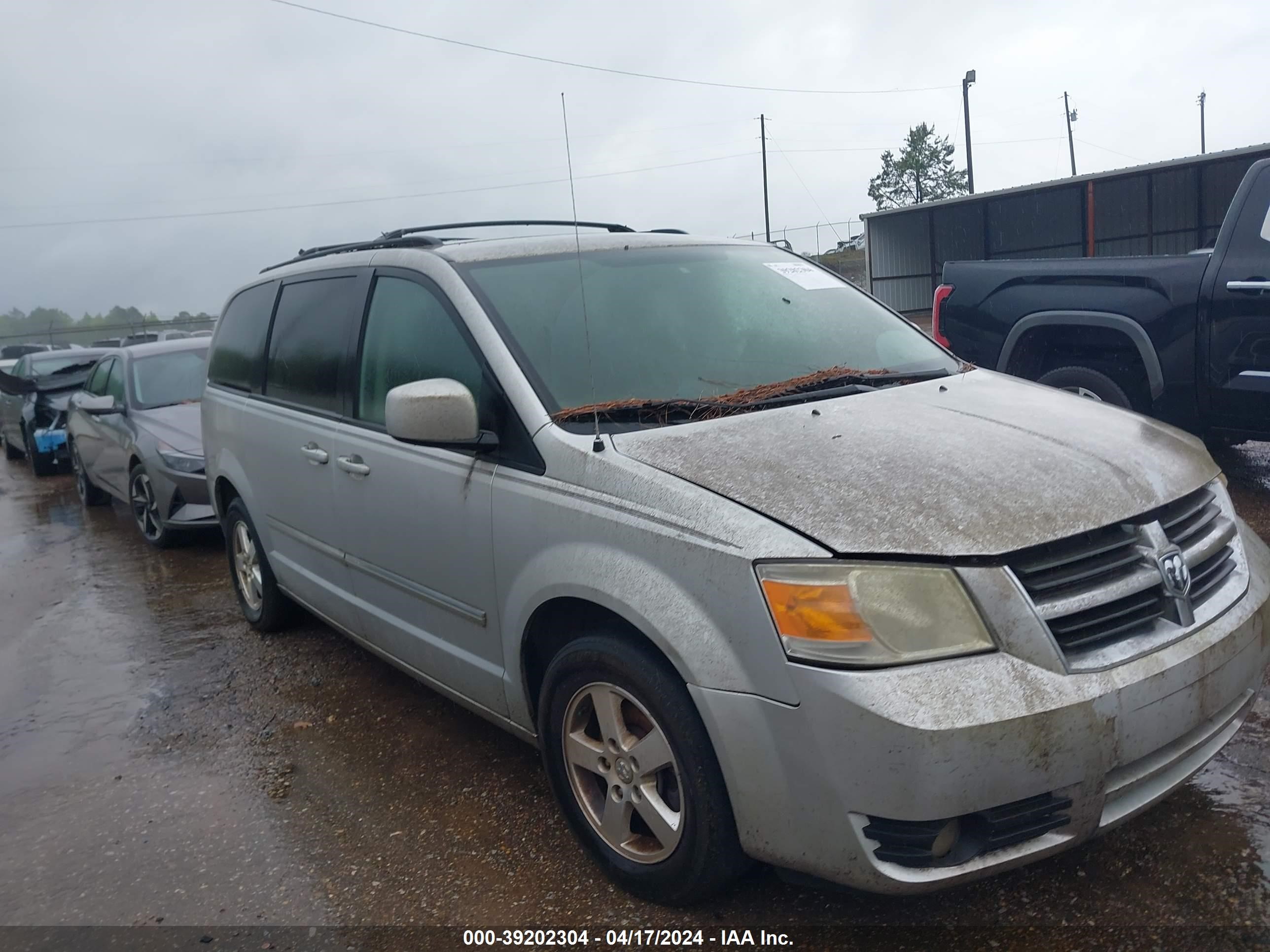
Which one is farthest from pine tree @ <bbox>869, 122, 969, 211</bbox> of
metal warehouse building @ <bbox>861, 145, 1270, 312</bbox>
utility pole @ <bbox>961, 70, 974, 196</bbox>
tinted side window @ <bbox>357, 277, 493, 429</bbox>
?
tinted side window @ <bbox>357, 277, 493, 429</bbox>

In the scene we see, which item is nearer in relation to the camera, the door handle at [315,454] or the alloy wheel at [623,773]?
the alloy wheel at [623,773]

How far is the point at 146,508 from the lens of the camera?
802 centimetres

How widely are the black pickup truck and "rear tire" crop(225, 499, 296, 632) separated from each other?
14.8 feet

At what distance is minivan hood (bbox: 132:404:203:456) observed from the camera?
7617mm

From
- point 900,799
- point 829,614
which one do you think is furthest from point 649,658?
point 900,799

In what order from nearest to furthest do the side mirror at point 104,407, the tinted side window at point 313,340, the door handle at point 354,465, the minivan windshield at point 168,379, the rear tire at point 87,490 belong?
the door handle at point 354,465 → the tinted side window at point 313,340 → the side mirror at point 104,407 → the minivan windshield at point 168,379 → the rear tire at point 87,490

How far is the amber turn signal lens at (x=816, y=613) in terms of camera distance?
7.16 feet

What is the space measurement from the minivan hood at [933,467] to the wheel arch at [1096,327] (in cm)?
292

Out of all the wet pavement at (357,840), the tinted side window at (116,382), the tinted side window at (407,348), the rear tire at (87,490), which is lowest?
the wet pavement at (357,840)

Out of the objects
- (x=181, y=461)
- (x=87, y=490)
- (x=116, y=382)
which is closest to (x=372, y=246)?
(x=181, y=461)

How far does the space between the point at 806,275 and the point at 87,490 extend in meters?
8.87

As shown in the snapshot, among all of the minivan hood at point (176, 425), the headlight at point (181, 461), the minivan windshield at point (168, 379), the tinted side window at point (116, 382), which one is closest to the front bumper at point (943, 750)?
the headlight at point (181, 461)

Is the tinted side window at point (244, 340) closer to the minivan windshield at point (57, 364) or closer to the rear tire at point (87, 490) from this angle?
the rear tire at point (87, 490)

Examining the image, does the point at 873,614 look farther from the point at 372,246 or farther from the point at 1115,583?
the point at 372,246
